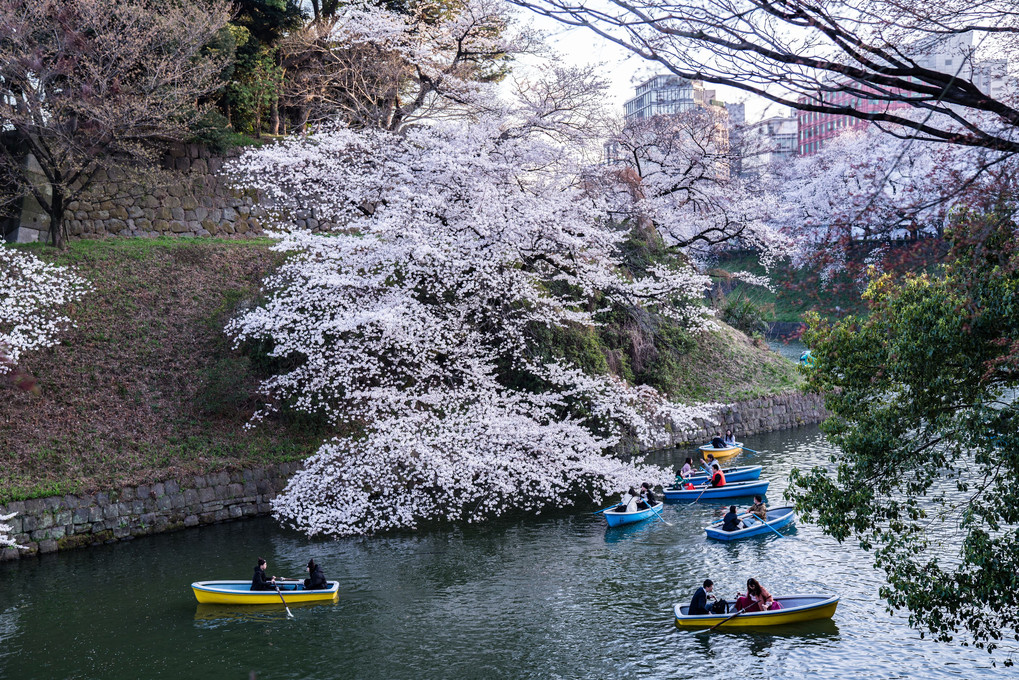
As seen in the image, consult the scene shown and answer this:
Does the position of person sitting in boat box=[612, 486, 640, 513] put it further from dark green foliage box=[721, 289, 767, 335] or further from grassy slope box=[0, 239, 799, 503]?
dark green foliage box=[721, 289, 767, 335]

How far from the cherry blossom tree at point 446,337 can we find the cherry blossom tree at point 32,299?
16.9 feet

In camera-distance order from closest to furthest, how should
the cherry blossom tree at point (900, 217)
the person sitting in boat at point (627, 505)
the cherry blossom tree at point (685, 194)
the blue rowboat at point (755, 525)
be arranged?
the cherry blossom tree at point (900, 217), the blue rowboat at point (755, 525), the person sitting in boat at point (627, 505), the cherry blossom tree at point (685, 194)

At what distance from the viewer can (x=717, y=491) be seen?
66.9ft

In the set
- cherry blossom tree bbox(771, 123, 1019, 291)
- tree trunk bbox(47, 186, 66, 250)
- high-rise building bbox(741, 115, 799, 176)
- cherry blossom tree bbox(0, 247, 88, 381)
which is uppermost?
high-rise building bbox(741, 115, 799, 176)

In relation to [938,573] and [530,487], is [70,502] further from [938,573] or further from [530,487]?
[938,573]

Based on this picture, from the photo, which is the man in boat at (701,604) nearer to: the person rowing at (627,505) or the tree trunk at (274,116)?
the person rowing at (627,505)

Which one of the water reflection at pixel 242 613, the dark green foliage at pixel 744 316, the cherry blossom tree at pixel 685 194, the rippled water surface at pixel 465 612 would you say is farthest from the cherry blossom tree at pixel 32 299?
the dark green foliage at pixel 744 316

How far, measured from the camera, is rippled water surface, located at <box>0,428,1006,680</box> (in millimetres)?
11242

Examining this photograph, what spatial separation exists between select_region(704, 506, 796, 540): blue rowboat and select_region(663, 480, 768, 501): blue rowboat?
7.73ft

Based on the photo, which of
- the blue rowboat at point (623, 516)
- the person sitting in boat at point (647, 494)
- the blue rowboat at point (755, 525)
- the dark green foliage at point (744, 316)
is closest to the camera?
the blue rowboat at point (755, 525)

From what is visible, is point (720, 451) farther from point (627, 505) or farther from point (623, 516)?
point (623, 516)

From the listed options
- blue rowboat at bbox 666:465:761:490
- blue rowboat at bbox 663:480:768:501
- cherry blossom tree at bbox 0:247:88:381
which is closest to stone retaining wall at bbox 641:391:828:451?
blue rowboat at bbox 666:465:761:490

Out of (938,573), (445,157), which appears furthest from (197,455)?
(938,573)

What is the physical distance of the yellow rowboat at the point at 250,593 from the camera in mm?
13844
